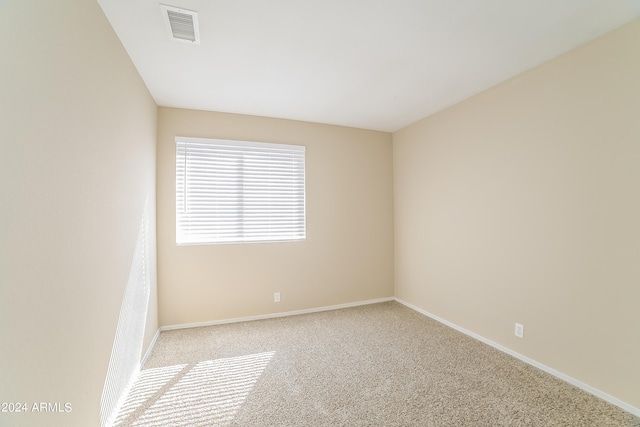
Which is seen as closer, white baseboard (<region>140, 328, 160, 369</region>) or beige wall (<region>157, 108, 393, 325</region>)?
white baseboard (<region>140, 328, 160, 369</region>)

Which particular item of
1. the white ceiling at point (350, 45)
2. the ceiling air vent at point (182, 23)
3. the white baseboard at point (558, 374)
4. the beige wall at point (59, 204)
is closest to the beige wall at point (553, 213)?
the white baseboard at point (558, 374)

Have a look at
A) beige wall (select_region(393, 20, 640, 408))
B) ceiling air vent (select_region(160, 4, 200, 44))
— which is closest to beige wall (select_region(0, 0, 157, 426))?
ceiling air vent (select_region(160, 4, 200, 44))

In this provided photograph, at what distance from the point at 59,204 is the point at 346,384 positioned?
2.13 metres

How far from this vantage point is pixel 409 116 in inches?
141

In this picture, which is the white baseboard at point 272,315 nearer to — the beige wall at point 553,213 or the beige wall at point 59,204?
the beige wall at point 553,213

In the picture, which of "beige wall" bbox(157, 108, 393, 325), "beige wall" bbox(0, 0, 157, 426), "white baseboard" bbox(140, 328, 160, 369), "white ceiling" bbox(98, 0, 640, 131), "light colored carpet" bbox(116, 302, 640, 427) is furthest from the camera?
"beige wall" bbox(157, 108, 393, 325)

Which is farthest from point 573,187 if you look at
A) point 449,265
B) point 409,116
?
point 409,116

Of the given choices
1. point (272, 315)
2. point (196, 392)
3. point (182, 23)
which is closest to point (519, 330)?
point (272, 315)

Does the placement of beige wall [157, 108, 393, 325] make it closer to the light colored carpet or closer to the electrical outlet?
the light colored carpet

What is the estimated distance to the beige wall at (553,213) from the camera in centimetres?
186

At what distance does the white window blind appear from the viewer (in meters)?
3.27

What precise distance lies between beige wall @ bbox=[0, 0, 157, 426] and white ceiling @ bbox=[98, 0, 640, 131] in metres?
0.51

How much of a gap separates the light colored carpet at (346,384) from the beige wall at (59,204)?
0.67 m

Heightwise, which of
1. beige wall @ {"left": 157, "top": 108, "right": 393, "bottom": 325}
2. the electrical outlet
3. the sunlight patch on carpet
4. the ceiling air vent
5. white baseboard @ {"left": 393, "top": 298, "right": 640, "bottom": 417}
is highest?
the ceiling air vent
